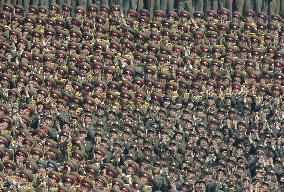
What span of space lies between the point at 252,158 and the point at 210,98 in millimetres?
3112

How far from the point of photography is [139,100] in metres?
111

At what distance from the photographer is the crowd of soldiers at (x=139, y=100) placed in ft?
355

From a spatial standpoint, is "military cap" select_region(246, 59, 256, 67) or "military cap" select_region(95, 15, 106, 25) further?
"military cap" select_region(95, 15, 106, 25)

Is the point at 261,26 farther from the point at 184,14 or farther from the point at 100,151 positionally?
the point at 100,151

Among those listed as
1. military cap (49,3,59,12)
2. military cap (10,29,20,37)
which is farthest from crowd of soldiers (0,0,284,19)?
military cap (10,29,20,37)

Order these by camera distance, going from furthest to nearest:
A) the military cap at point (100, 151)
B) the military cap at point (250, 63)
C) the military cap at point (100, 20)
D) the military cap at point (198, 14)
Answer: the military cap at point (198, 14) < the military cap at point (100, 20) < the military cap at point (250, 63) < the military cap at point (100, 151)

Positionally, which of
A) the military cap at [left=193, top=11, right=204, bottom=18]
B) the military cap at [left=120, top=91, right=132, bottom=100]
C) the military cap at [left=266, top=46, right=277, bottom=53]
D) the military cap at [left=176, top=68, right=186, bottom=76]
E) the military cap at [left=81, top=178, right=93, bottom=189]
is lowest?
the military cap at [left=81, top=178, right=93, bottom=189]

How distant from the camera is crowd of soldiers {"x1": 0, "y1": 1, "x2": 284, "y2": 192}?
10812 centimetres

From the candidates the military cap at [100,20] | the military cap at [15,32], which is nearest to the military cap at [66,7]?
the military cap at [100,20]

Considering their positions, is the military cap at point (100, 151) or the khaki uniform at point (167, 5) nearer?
the military cap at point (100, 151)

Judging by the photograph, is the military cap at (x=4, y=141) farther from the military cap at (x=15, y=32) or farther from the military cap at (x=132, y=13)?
the military cap at (x=132, y=13)

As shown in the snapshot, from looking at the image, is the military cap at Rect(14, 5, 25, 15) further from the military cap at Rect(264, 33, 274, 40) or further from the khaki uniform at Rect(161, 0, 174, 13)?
the military cap at Rect(264, 33, 274, 40)

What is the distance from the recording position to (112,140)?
109 m

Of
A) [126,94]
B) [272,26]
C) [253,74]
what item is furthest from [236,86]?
[126,94]
